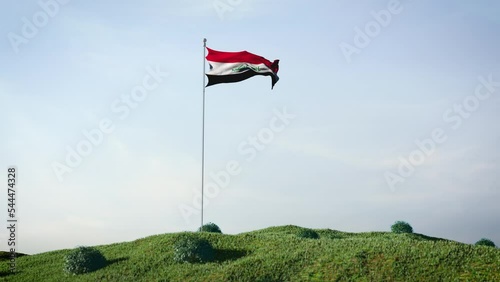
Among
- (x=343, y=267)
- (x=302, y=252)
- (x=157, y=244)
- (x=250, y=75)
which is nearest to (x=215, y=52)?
(x=250, y=75)

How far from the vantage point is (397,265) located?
21.6m

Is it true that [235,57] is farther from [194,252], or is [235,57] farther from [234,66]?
[194,252]

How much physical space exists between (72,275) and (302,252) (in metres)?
11.1

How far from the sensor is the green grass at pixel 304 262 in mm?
21234

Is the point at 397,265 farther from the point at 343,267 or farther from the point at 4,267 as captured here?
the point at 4,267

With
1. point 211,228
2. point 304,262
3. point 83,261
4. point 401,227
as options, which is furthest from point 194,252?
point 401,227

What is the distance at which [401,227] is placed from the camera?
39.3 metres

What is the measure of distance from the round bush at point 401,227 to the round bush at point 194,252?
1860cm

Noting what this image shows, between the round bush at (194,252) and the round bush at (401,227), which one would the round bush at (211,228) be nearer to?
the round bush at (194,252)

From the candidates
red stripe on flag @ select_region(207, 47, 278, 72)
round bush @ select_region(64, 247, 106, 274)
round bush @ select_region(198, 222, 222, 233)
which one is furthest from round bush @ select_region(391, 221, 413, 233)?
round bush @ select_region(64, 247, 106, 274)

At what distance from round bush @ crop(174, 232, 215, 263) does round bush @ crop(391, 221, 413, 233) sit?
1860 centimetres

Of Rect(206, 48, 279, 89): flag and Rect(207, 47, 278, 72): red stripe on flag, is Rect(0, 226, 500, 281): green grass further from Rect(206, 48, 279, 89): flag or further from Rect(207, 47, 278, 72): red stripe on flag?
Rect(207, 47, 278, 72): red stripe on flag

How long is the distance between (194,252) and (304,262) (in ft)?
16.6

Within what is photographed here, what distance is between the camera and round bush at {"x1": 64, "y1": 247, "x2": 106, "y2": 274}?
86.1 feet
